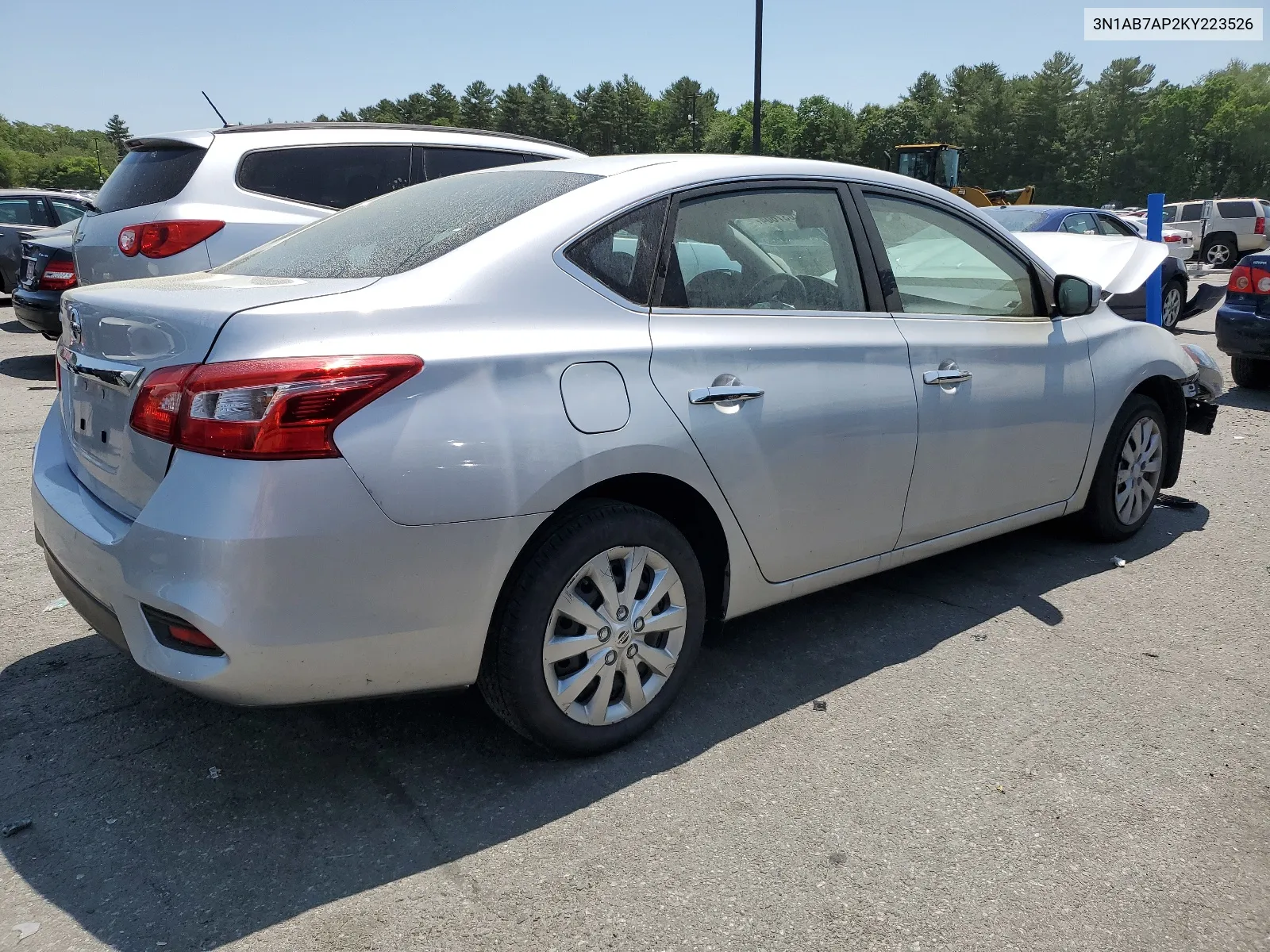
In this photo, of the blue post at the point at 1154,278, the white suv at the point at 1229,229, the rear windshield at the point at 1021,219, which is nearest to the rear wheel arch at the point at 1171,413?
the blue post at the point at 1154,278

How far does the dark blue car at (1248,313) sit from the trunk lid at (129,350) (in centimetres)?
854

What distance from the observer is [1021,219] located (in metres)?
12.4

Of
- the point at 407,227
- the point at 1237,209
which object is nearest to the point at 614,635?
the point at 407,227

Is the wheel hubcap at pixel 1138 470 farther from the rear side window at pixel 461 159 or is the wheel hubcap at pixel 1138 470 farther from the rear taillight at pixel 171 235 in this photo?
the rear taillight at pixel 171 235

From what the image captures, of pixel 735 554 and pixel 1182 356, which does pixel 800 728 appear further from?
pixel 1182 356

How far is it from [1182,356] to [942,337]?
2.05m

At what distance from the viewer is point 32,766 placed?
2.83m

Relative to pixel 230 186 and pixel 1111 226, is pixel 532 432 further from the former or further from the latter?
pixel 1111 226

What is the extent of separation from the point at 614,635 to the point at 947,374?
1.66 m

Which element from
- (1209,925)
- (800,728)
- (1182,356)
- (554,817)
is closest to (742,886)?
(554,817)

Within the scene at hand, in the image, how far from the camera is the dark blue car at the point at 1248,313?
869 cm

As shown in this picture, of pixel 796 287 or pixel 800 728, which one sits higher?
pixel 796 287

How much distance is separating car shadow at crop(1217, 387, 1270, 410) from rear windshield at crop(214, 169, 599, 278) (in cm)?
748

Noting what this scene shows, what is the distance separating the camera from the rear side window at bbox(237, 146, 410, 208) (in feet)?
21.0
